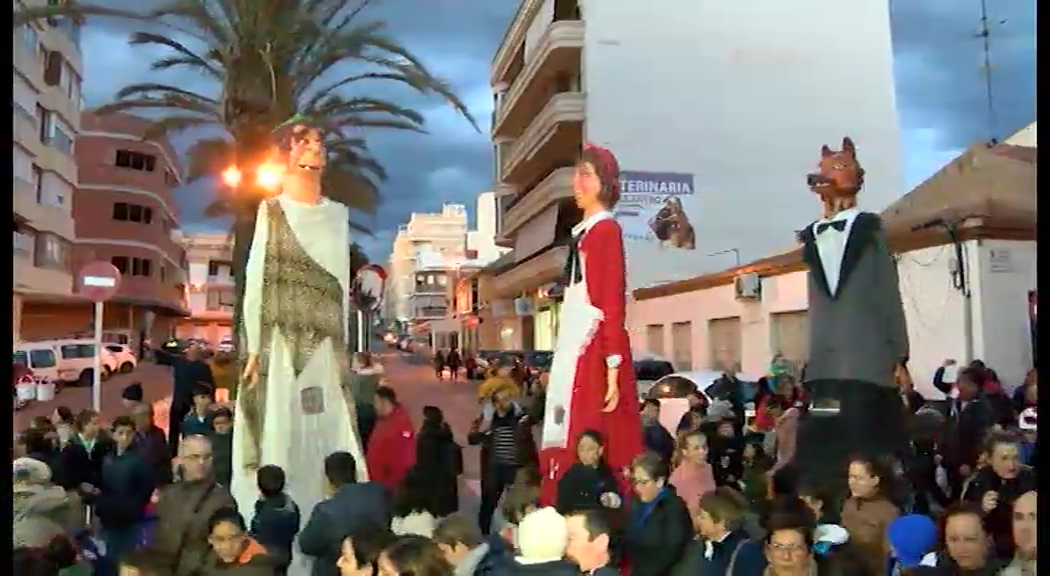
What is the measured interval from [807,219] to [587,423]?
86.1ft

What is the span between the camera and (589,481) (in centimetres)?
520

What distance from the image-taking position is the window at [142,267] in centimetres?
4872

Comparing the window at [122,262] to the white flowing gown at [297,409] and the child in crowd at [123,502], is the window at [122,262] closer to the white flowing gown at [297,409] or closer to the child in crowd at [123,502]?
the child in crowd at [123,502]

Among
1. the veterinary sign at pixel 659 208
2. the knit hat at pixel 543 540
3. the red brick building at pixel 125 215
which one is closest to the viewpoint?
the knit hat at pixel 543 540

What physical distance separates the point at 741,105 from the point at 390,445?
2488 centimetres

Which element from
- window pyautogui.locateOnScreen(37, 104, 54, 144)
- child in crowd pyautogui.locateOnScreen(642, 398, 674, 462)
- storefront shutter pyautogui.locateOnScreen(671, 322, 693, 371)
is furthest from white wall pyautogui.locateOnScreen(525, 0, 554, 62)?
child in crowd pyautogui.locateOnScreen(642, 398, 674, 462)

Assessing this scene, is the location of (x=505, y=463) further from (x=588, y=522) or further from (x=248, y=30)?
(x=248, y=30)

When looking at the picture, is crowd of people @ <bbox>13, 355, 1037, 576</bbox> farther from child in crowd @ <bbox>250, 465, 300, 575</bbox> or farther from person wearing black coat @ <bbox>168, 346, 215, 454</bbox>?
person wearing black coat @ <bbox>168, 346, 215, 454</bbox>

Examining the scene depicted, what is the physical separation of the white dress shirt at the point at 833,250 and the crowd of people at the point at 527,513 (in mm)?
566

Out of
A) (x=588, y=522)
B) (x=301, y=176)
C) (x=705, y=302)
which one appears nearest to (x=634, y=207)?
(x=705, y=302)

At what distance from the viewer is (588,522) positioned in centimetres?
402

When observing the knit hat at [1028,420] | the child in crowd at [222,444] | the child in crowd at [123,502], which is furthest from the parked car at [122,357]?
the knit hat at [1028,420]

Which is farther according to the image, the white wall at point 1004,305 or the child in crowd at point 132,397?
the white wall at point 1004,305

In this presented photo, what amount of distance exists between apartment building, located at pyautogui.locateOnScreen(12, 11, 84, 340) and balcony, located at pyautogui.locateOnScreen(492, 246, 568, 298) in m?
14.2
